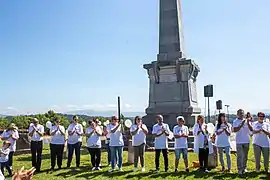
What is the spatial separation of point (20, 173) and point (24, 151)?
47.5 ft

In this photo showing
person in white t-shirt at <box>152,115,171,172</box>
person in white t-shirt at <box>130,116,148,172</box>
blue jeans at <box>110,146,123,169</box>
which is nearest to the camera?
person in white t-shirt at <box>152,115,171,172</box>

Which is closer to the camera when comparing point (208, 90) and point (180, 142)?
point (180, 142)

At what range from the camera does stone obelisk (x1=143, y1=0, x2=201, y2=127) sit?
639 inches

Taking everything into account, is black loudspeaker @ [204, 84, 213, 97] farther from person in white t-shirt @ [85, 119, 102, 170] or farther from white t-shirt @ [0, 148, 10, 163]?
white t-shirt @ [0, 148, 10, 163]

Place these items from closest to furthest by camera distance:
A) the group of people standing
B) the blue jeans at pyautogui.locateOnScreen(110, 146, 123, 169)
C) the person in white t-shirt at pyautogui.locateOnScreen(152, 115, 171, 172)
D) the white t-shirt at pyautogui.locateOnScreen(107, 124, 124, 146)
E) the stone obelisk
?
the group of people standing, the person in white t-shirt at pyautogui.locateOnScreen(152, 115, 171, 172), the blue jeans at pyautogui.locateOnScreen(110, 146, 123, 169), the white t-shirt at pyautogui.locateOnScreen(107, 124, 124, 146), the stone obelisk

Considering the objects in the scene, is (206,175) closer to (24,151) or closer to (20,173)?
(20,173)

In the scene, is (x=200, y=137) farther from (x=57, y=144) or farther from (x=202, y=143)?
(x=57, y=144)

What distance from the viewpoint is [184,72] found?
16.3 meters

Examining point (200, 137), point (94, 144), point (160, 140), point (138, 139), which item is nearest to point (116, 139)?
point (138, 139)

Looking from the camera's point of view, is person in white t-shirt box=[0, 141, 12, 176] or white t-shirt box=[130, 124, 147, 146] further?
white t-shirt box=[130, 124, 147, 146]

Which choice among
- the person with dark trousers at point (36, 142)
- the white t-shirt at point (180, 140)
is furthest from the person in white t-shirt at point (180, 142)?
the person with dark trousers at point (36, 142)

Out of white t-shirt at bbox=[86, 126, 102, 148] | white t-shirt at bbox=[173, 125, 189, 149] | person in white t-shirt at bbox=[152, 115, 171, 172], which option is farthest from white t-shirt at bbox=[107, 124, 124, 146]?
white t-shirt at bbox=[173, 125, 189, 149]

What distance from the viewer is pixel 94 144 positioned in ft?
38.0

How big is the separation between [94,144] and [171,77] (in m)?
6.34
